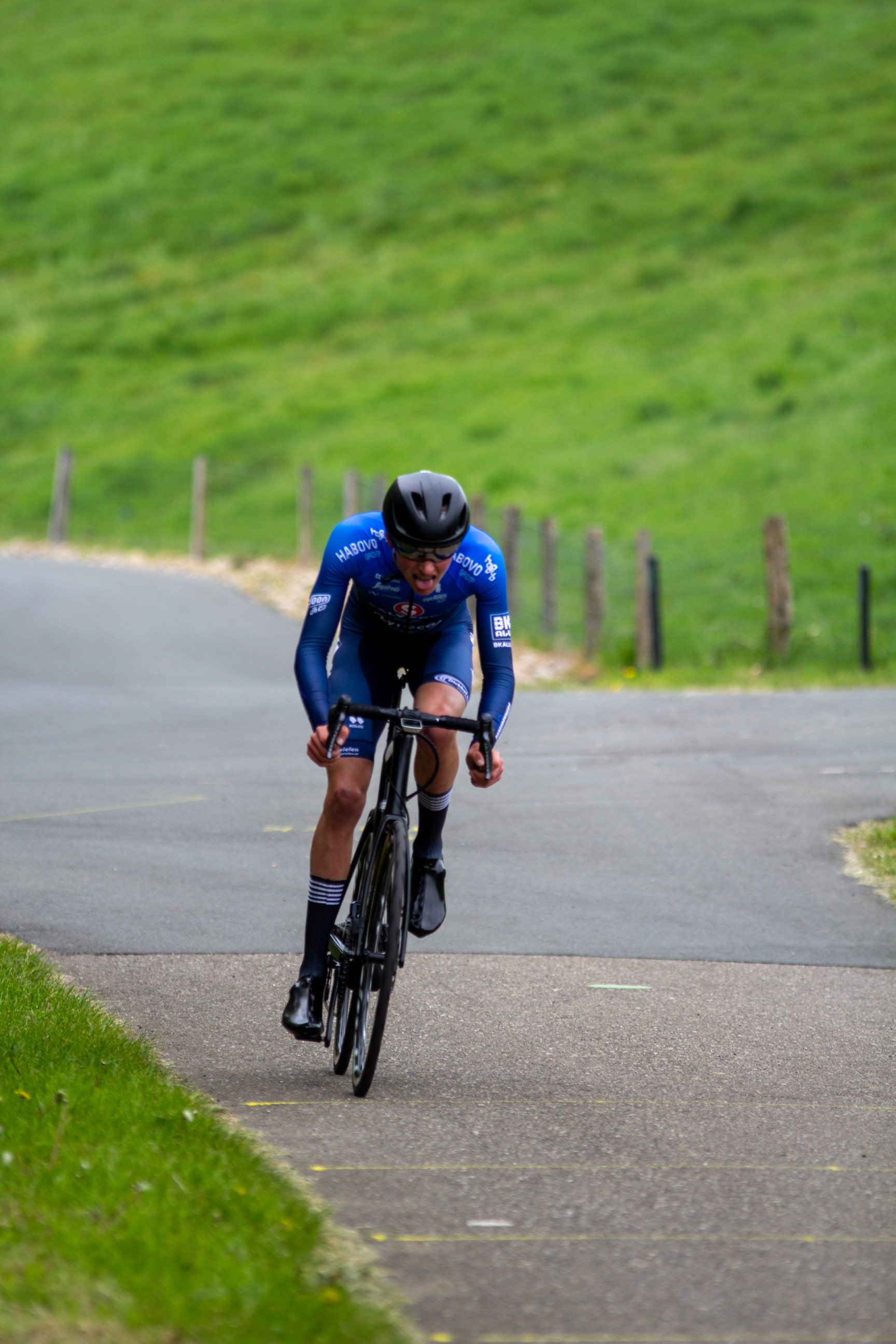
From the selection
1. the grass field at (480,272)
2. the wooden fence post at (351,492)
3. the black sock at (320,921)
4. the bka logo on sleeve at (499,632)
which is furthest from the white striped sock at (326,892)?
the wooden fence post at (351,492)

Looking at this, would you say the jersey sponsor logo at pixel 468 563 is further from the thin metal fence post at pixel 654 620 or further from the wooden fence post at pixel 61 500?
the wooden fence post at pixel 61 500

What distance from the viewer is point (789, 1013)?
6.64 m

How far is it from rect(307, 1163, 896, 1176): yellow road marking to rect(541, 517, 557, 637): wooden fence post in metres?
17.7

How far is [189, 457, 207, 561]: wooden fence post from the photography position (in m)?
31.0

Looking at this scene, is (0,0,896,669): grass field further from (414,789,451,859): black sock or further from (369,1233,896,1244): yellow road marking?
(369,1233,896,1244): yellow road marking

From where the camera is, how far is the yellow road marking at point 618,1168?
15.5 ft

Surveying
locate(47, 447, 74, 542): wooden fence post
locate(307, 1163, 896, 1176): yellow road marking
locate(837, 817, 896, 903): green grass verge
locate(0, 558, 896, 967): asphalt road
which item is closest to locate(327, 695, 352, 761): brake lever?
locate(307, 1163, 896, 1176): yellow road marking

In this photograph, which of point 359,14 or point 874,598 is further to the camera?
point 359,14

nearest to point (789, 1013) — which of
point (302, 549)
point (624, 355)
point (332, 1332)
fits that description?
point (332, 1332)

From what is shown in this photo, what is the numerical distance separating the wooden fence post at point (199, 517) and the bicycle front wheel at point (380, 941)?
83.1 feet

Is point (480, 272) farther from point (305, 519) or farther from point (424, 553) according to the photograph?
point (424, 553)

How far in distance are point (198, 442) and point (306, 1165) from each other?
1337 inches

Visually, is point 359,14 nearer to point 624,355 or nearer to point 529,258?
point 529,258

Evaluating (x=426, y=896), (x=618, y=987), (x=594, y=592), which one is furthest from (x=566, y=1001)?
(x=594, y=592)
